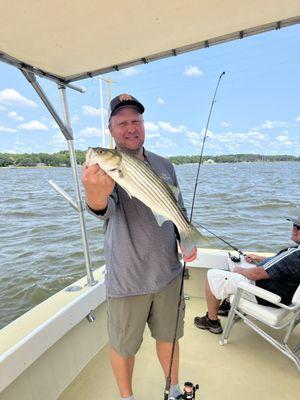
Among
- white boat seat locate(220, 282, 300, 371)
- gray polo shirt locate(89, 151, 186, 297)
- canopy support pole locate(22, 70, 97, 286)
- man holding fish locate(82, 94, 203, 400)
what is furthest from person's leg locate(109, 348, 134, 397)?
white boat seat locate(220, 282, 300, 371)

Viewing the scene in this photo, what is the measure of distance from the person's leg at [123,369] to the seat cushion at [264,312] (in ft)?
4.18

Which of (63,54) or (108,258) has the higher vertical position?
(63,54)

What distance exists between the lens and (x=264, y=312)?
2789mm

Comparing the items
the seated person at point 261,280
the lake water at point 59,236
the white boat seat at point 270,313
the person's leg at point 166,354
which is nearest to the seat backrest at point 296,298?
the white boat seat at point 270,313

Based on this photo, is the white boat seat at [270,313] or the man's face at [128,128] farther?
the white boat seat at [270,313]

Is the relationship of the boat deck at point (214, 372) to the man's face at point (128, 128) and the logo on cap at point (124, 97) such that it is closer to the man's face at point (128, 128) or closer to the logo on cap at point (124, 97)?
the man's face at point (128, 128)

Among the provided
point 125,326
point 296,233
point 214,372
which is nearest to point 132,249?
point 125,326

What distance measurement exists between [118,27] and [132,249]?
128 cm

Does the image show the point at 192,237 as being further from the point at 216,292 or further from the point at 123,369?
the point at 216,292

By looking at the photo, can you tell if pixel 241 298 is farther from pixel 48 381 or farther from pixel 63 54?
pixel 63 54

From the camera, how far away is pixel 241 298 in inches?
117

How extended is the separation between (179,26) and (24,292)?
5.21 m

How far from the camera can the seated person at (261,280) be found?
2811 millimetres

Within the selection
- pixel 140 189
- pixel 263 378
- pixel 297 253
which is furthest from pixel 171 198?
pixel 263 378
